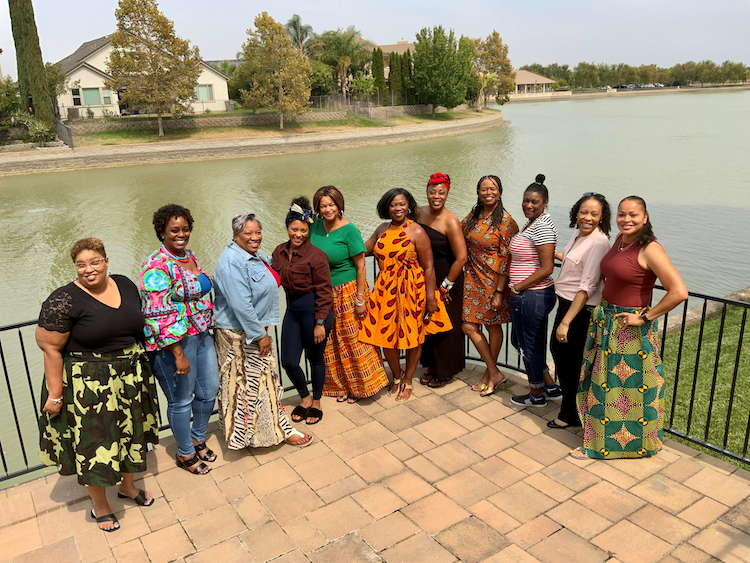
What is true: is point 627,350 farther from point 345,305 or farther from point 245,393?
point 245,393

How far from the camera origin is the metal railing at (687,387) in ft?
15.1

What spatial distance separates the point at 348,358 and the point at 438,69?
44108mm

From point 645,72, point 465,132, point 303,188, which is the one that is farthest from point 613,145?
point 645,72

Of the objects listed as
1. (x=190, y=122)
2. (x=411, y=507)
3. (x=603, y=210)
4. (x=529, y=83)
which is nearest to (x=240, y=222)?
(x=411, y=507)

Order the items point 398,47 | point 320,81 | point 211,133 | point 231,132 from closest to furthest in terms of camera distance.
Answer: point 211,133 → point 231,132 → point 320,81 → point 398,47

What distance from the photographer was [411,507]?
323 centimetres

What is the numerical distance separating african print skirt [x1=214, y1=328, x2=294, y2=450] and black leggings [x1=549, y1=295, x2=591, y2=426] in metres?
1.90

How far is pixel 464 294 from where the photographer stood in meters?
4.41

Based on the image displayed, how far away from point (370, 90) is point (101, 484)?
4235 cm

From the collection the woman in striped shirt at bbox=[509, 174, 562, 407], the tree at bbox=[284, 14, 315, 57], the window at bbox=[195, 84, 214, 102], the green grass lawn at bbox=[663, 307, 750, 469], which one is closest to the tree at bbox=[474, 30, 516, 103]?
the tree at bbox=[284, 14, 315, 57]

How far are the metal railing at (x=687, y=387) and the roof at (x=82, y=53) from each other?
3582 centimetres

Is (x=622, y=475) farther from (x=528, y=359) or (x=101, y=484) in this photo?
(x=101, y=484)

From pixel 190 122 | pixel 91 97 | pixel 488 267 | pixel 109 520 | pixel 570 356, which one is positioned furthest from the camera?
pixel 91 97

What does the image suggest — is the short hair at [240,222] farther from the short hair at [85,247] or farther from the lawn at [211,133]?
the lawn at [211,133]
